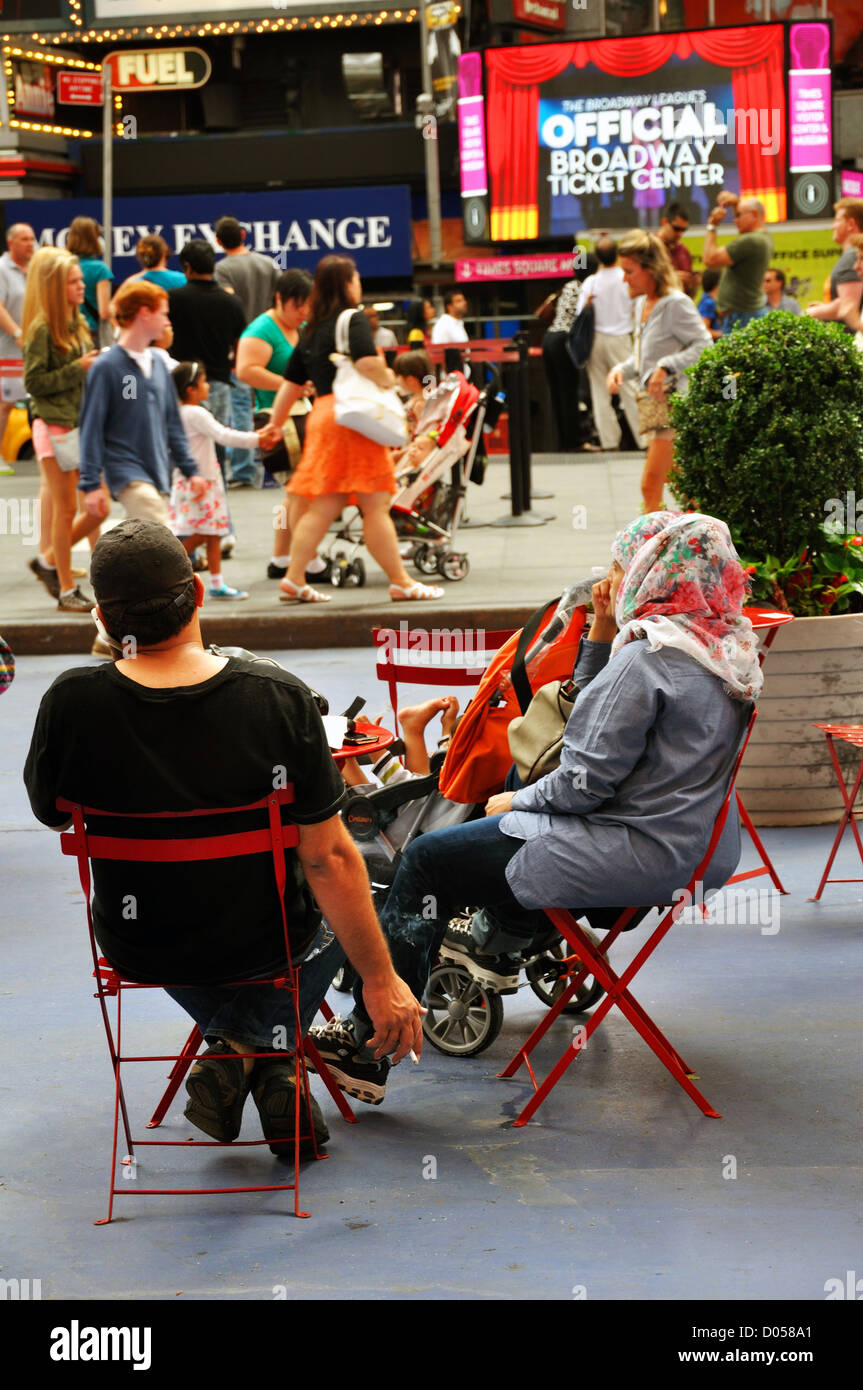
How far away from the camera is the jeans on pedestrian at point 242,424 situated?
49.4 ft

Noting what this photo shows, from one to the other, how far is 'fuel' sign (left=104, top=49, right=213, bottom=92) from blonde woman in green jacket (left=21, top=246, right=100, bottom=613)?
24.7 feet

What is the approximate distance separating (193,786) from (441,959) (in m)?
1.23

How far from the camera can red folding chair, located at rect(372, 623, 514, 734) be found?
16.9 ft

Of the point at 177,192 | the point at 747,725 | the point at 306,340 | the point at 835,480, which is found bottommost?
the point at 747,725

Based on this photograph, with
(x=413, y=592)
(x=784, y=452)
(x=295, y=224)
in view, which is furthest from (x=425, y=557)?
(x=295, y=224)

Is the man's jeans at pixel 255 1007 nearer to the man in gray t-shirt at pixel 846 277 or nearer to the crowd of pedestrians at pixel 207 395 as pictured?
the crowd of pedestrians at pixel 207 395

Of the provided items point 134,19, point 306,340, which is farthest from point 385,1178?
point 134,19

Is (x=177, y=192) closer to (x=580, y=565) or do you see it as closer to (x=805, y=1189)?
(x=580, y=565)

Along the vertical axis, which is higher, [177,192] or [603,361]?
[177,192]

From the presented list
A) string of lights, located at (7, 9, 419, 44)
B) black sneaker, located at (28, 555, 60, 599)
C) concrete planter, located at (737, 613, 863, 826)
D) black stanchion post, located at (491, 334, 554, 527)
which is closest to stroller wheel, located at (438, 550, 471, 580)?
black stanchion post, located at (491, 334, 554, 527)

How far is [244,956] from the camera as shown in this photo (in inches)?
137

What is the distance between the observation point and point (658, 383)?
9.31 metres

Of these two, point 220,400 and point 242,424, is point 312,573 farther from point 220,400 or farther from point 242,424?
point 242,424
